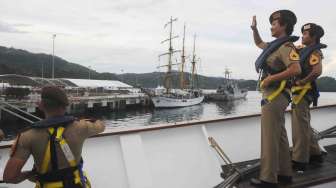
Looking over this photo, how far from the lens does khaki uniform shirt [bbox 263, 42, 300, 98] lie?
270 cm

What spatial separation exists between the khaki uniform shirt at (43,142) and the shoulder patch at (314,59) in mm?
2655

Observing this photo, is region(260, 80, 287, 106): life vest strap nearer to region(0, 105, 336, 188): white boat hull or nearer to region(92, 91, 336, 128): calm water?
region(0, 105, 336, 188): white boat hull

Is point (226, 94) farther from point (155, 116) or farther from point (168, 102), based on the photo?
point (155, 116)

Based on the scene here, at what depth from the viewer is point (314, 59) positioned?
344cm

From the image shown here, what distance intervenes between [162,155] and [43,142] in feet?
6.93

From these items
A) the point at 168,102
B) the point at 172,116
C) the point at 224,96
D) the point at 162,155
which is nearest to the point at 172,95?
the point at 168,102

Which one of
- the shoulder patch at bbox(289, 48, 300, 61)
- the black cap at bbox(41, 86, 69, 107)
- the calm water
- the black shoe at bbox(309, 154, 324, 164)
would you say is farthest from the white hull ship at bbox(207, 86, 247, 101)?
the black cap at bbox(41, 86, 69, 107)

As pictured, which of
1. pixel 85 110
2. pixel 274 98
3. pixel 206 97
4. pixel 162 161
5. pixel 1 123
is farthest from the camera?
pixel 206 97

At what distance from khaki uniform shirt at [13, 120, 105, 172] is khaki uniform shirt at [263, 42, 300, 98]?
177 centimetres

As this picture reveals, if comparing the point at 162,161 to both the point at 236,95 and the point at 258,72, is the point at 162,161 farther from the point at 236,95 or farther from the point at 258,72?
the point at 236,95

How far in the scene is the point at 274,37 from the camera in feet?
9.70

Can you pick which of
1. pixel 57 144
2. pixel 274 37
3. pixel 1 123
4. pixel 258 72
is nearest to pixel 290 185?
pixel 258 72

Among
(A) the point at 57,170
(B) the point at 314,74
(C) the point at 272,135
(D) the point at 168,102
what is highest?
(B) the point at 314,74

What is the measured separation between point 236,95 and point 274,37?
93.4m
